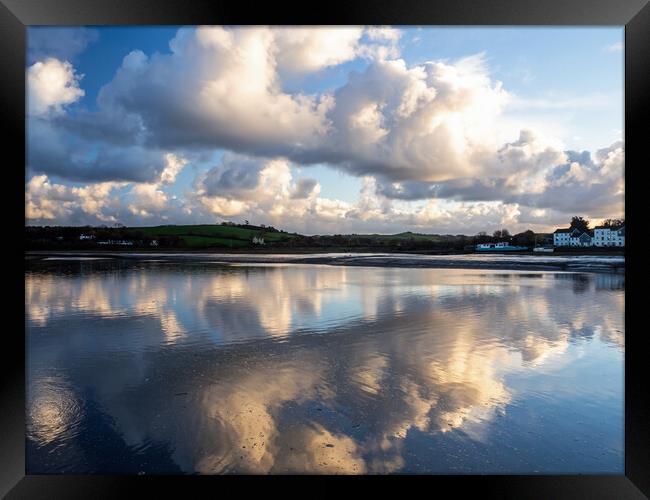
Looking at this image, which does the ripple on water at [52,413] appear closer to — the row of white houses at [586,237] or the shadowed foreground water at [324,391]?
the shadowed foreground water at [324,391]

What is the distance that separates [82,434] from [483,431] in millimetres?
3367

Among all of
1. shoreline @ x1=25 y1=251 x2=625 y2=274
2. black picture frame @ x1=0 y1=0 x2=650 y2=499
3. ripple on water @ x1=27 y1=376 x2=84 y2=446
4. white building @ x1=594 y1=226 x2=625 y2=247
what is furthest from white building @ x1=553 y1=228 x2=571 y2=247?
ripple on water @ x1=27 y1=376 x2=84 y2=446

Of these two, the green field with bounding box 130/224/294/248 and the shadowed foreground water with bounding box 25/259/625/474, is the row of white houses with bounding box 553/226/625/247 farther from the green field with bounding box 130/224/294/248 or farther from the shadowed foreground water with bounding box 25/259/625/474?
the shadowed foreground water with bounding box 25/259/625/474

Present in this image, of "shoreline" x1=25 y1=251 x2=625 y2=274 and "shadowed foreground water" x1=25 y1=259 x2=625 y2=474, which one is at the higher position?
"shoreline" x1=25 y1=251 x2=625 y2=274

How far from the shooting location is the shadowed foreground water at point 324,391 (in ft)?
10.2

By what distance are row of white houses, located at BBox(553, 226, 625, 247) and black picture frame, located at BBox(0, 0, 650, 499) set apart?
3810cm

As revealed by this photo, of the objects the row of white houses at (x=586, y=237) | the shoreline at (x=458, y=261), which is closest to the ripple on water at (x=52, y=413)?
the shoreline at (x=458, y=261)

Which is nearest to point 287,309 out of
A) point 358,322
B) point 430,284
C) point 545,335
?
point 358,322

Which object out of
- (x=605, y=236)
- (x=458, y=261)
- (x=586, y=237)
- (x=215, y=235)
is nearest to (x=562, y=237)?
(x=586, y=237)

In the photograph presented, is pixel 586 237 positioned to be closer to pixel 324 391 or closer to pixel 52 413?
pixel 324 391

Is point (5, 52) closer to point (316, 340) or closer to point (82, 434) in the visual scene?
point (82, 434)

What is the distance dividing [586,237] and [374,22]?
45690 millimetres

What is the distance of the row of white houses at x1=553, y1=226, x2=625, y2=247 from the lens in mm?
36125

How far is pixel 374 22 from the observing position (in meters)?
3.15
